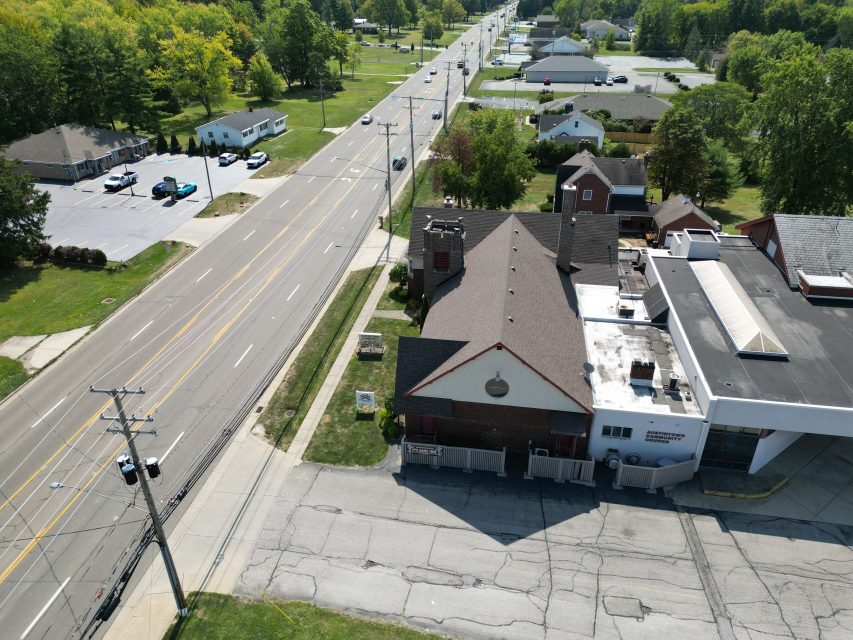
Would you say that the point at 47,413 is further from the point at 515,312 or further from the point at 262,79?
the point at 262,79

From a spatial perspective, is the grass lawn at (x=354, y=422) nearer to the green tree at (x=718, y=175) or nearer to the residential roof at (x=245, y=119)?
the green tree at (x=718, y=175)

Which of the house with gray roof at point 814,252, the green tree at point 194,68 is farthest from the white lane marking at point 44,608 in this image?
the green tree at point 194,68

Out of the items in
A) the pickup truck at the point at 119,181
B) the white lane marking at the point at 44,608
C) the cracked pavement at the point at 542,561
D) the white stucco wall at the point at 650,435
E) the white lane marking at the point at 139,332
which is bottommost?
the cracked pavement at the point at 542,561

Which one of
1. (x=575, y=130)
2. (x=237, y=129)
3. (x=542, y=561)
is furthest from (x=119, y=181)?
(x=542, y=561)

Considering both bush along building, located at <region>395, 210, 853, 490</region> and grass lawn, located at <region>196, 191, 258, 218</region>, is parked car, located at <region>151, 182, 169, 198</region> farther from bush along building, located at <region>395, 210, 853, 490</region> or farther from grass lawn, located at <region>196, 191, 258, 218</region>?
bush along building, located at <region>395, 210, 853, 490</region>

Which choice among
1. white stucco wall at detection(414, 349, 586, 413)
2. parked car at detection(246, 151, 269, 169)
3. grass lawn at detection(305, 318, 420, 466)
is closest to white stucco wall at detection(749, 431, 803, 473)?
white stucco wall at detection(414, 349, 586, 413)

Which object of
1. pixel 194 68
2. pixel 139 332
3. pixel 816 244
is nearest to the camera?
pixel 816 244
